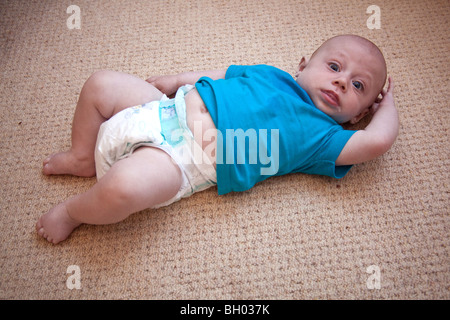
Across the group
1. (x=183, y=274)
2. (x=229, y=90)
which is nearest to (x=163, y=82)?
(x=229, y=90)

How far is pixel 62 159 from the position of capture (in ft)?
2.57

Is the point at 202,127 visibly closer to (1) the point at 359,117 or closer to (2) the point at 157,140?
(2) the point at 157,140

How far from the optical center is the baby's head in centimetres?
77

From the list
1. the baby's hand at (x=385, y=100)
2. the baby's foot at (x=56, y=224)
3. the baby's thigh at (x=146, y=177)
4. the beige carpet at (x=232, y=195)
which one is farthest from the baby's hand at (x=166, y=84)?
the baby's hand at (x=385, y=100)

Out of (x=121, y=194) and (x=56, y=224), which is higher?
(x=121, y=194)

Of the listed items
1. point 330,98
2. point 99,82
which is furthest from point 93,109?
point 330,98

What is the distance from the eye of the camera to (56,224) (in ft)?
2.29

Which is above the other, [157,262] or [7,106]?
[7,106]

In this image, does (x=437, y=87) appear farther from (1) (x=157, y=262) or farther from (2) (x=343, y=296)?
(1) (x=157, y=262)

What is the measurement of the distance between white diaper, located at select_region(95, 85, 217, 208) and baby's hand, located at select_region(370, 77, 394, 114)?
1.50 ft

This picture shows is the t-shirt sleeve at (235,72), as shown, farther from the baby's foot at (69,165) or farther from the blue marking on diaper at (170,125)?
the baby's foot at (69,165)

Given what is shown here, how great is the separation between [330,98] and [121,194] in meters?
0.52

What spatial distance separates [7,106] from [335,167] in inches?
34.9

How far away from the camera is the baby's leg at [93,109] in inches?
29.3
